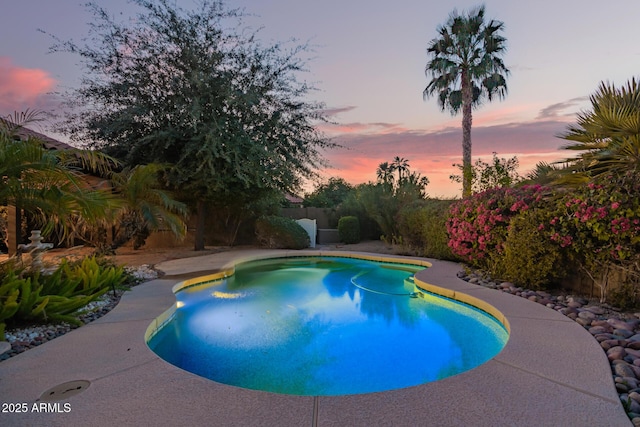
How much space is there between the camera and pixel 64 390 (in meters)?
2.27

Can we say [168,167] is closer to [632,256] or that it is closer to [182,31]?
[182,31]

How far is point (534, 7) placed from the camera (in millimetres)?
8312

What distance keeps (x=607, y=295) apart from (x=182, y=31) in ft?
35.9

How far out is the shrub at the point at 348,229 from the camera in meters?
13.6

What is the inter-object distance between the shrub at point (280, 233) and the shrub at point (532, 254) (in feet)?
23.7

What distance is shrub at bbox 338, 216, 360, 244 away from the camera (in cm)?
1365

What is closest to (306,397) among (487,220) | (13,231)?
(487,220)

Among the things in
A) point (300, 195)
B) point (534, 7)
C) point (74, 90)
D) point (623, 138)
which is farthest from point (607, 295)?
point (74, 90)

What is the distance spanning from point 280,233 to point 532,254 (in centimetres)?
786

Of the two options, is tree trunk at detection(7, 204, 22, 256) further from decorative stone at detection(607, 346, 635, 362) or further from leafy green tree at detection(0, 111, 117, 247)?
decorative stone at detection(607, 346, 635, 362)

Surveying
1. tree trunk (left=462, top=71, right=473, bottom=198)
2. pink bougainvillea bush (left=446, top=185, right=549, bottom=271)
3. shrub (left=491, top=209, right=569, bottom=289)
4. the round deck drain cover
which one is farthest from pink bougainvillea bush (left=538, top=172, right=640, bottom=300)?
tree trunk (left=462, top=71, right=473, bottom=198)

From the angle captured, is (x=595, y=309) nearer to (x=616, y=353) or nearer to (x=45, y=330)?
(x=616, y=353)

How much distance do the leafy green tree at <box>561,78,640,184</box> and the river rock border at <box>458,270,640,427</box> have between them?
5.59 feet

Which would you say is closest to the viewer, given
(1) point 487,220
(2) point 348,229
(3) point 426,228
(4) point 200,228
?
(1) point 487,220
